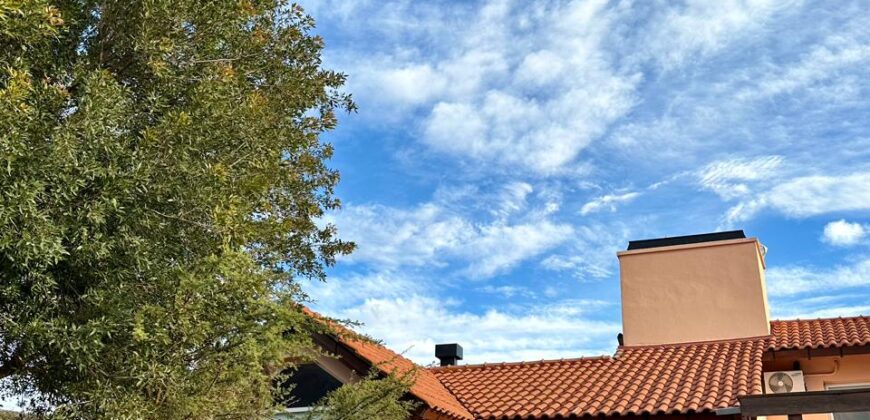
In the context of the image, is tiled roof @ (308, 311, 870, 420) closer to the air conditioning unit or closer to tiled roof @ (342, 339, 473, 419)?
tiled roof @ (342, 339, 473, 419)

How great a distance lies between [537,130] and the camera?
14570 mm

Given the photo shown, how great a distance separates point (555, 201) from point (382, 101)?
231 inches

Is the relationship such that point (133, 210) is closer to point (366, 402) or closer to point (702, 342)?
point (366, 402)

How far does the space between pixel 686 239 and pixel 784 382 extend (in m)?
5.03

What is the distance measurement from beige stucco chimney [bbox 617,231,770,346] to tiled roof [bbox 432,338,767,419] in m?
0.46

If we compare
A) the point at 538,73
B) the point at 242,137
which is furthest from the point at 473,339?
the point at 242,137

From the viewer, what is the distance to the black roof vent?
16641 mm

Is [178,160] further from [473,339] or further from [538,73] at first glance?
[473,339]

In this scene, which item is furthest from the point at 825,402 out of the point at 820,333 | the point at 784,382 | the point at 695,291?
the point at 695,291

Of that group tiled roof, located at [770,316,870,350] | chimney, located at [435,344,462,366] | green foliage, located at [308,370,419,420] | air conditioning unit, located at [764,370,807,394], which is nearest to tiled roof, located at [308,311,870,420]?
tiled roof, located at [770,316,870,350]

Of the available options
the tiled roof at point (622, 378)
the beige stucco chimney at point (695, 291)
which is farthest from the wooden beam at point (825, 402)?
the beige stucco chimney at point (695, 291)

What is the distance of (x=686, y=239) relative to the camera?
1700 centimetres

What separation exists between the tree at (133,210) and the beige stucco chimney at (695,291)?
10.3 m

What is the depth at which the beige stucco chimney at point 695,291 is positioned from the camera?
15.5 metres
